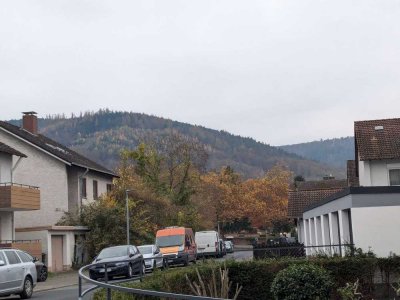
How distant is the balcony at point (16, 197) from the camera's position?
118 feet

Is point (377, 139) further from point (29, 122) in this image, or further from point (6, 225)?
point (29, 122)

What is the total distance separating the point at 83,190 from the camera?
49.4 metres

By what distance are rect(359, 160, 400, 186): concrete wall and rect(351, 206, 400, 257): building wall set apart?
12.6 metres

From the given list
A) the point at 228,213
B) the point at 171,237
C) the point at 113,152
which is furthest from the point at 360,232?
the point at 113,152

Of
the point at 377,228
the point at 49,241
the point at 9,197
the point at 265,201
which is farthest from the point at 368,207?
the point at 265,201

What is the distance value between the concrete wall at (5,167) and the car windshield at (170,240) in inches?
418

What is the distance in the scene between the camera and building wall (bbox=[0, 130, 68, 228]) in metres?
47.2

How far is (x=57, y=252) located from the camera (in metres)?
42.1

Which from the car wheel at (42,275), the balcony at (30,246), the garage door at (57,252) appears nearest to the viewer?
the car wheel at (42,275)

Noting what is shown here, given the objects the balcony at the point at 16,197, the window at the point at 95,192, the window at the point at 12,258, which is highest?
the window at the point at 95,192

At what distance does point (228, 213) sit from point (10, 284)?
3107 inches

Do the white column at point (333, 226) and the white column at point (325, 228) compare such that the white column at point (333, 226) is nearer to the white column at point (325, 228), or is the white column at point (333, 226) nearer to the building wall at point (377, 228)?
the white column at point (325, 228)

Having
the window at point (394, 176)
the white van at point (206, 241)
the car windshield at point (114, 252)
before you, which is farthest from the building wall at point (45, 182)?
the window at point (394, 176)

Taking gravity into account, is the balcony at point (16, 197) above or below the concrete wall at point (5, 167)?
below
